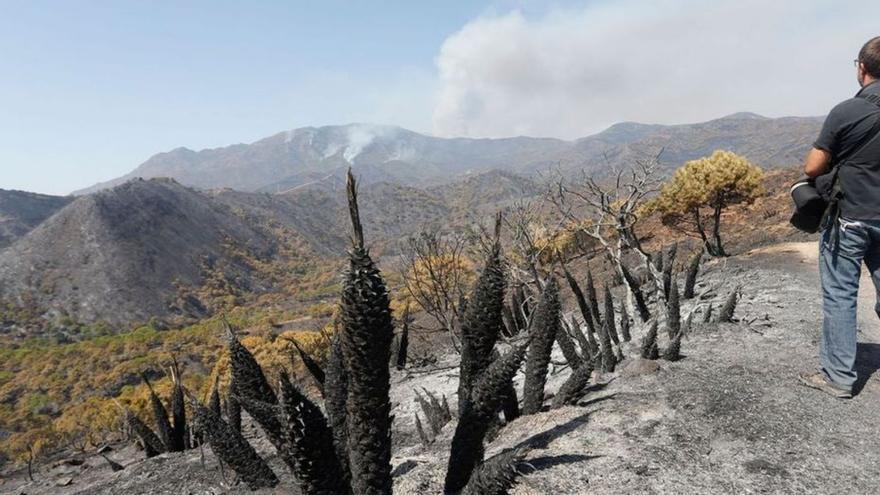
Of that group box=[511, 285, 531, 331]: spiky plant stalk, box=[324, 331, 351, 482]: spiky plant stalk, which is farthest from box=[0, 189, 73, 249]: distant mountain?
box=[324, 331, 351, 482]: spiky plant stalk

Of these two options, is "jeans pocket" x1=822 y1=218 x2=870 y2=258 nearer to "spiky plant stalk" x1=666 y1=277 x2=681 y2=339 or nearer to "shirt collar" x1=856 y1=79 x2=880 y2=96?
"shirt collar" x1=856 y1=79 x2=880 y2=96

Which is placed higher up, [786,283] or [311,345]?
[786,283]

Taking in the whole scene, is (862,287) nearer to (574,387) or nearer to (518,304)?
(518,304)

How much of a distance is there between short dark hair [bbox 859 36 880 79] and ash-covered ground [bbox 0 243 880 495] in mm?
2904

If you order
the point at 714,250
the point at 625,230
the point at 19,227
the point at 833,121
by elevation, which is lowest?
the point at 714,250

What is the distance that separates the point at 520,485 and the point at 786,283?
39.7 feet

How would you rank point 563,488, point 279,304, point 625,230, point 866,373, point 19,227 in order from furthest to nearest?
1. point 19,227
2. point 279,304
3. point 625,230
4. point 866,373
5. point 563,488

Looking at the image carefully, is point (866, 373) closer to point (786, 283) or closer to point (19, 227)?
point (786, 283)

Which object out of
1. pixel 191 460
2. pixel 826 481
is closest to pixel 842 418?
pixel 826 481

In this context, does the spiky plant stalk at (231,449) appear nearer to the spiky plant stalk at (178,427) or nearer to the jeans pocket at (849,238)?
the spiky plant stalk at (178,427)

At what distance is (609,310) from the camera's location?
33.9 ft

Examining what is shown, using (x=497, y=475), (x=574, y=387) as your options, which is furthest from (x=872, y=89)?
(x=497, y=475)

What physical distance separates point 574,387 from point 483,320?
2.01 m

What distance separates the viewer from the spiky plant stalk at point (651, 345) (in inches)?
265
